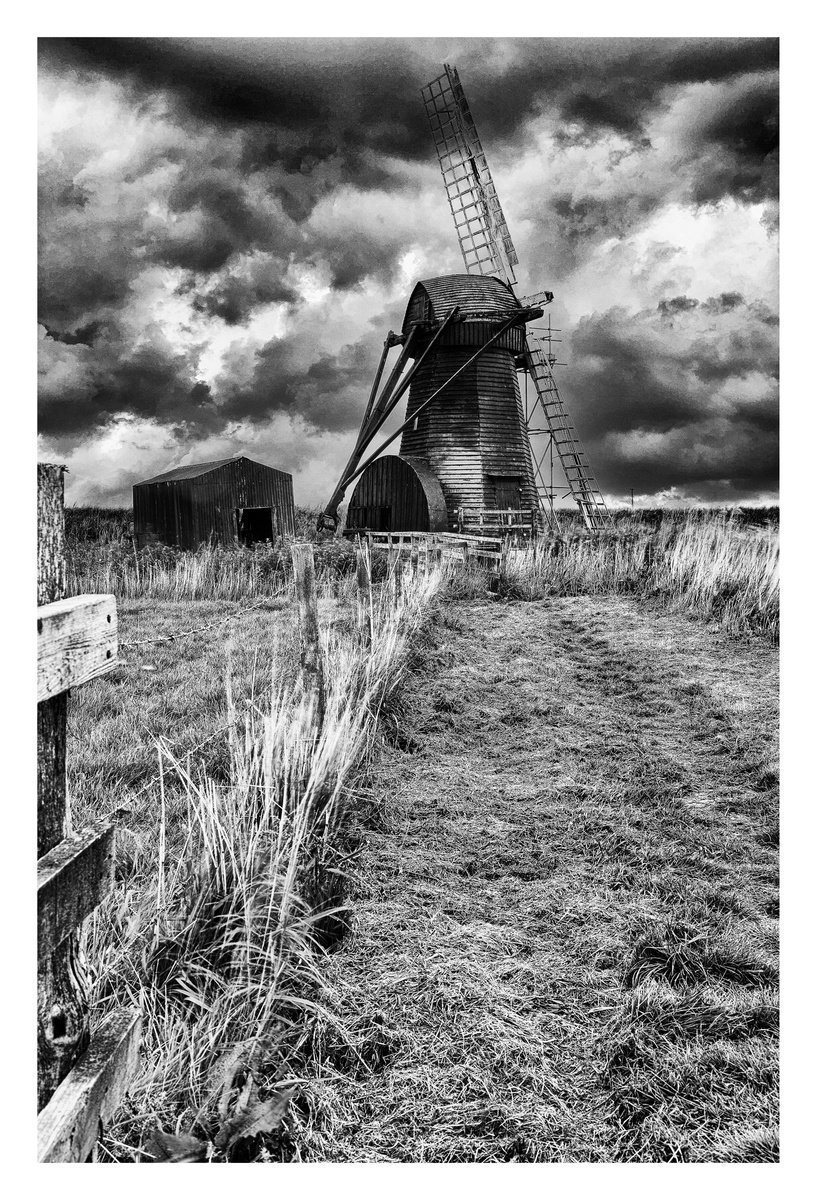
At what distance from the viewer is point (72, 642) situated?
1397 millimetres

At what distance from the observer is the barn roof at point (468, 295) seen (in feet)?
60.8

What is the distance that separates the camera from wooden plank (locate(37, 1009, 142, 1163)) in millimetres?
1440

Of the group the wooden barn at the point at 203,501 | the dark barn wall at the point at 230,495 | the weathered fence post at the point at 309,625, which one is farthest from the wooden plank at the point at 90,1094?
the dark barn wall at the point at 230,495

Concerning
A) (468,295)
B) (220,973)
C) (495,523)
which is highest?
(468,295)

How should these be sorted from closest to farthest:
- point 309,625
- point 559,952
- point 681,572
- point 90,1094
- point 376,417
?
point 90,1094 < point 559,952 < point 309,625 < point 681,572 < point 376,417

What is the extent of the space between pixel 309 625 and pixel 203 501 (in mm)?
16422

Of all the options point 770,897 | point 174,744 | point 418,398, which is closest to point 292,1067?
point 770,897

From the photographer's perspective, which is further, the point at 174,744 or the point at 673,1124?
the point at 174,744

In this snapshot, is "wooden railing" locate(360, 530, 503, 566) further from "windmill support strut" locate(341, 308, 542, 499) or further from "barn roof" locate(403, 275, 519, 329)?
"barn roof" locate(403, 275, 519, 329)

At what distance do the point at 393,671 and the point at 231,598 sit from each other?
6.37 metres

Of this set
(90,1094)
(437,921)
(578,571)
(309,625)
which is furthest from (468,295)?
(90,1094)

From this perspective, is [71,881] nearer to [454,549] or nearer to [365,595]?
[365,595]
